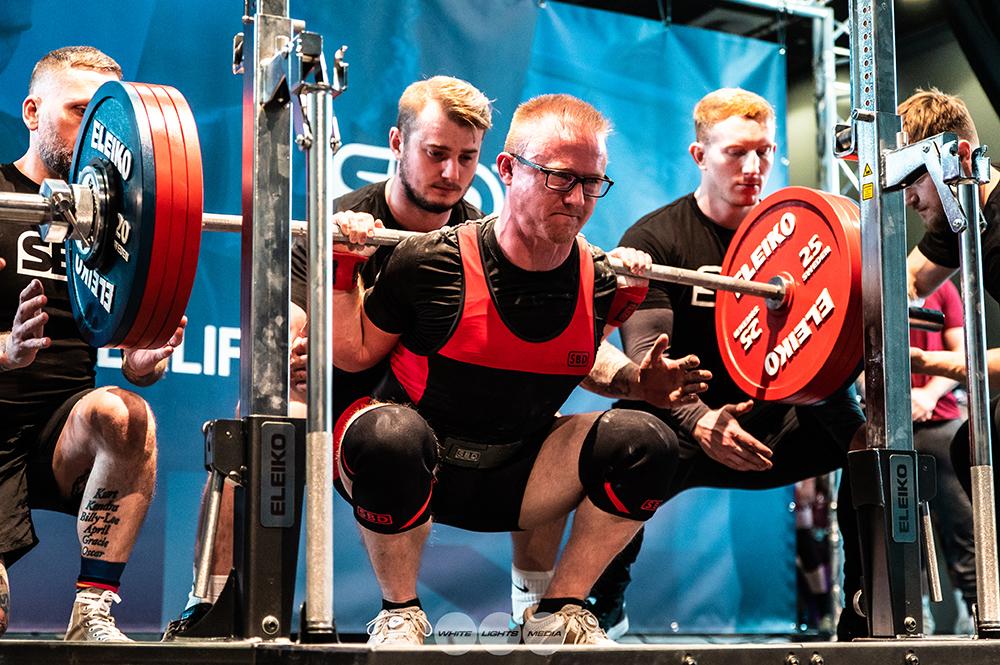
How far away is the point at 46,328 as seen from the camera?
3340mm

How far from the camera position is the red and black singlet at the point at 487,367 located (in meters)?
2.84

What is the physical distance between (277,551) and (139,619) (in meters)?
2.21

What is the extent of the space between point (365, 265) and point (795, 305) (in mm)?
1230

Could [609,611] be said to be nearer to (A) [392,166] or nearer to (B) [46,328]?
(A) [392,166]

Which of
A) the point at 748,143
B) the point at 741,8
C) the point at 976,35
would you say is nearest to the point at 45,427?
the point at 748,143

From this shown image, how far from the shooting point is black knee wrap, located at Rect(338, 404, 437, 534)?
2553mm

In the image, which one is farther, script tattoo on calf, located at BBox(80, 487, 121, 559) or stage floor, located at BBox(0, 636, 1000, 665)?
script tattoo on calf, located at BBox(80, 487, 121, 559)

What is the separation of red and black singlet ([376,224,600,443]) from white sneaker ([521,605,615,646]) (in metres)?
0.48

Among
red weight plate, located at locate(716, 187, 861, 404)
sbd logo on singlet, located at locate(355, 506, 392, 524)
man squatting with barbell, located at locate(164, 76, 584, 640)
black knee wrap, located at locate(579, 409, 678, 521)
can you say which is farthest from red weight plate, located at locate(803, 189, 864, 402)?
sbd logo on singlet, located at locate(355, 506, 392, 524)

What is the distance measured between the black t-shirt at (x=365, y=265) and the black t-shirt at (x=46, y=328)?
64 centimetres

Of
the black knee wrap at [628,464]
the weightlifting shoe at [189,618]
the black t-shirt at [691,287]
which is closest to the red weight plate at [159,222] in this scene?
the weightlifting shoe at [189,618]

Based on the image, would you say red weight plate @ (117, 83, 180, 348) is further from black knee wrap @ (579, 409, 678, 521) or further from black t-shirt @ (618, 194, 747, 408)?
black t-shirt @ (618, 194, 747, 408)

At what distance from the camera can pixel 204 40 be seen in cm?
416

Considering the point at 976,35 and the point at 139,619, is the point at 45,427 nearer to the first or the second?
the point at 139,619
